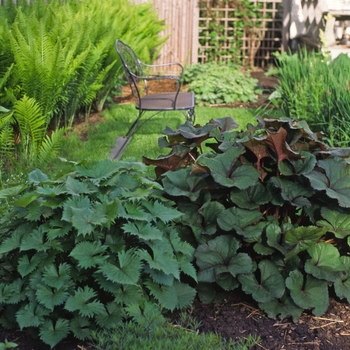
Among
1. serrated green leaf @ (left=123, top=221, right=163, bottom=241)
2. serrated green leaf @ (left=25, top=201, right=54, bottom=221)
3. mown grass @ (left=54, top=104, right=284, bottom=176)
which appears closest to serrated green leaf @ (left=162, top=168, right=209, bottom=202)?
serrated green leaf @ (left=123, top=221, right=163, bottom=241)

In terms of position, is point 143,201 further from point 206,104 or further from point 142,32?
point 142,32

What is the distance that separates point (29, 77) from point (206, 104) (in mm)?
3843

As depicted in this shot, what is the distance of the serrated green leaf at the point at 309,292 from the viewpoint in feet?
9.25

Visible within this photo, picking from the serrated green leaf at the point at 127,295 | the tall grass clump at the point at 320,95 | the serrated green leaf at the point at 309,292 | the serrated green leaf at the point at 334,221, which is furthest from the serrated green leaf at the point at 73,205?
the tall grass clump at the point at 320,95

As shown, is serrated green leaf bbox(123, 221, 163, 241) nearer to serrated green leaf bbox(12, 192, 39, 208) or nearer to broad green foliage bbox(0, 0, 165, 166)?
serrated green leaf bbox(12, 192, 39, 208)

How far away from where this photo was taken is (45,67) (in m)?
5.29

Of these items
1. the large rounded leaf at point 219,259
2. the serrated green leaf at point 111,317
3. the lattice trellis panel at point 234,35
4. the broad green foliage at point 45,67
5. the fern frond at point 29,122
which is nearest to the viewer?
the serrated green leaf at point 111,317

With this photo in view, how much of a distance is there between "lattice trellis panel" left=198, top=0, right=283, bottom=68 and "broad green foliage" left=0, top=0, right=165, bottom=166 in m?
5.28

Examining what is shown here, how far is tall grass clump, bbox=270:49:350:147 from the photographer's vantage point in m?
5.34

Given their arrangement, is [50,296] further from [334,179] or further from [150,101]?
[150,101]

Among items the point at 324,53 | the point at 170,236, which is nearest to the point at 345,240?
the point at 170,236

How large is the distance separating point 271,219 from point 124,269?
0.88 metres

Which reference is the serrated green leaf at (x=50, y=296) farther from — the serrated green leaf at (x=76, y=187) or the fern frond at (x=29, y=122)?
the fern frond at (x=29, y=122)

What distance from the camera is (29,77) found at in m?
5.32
